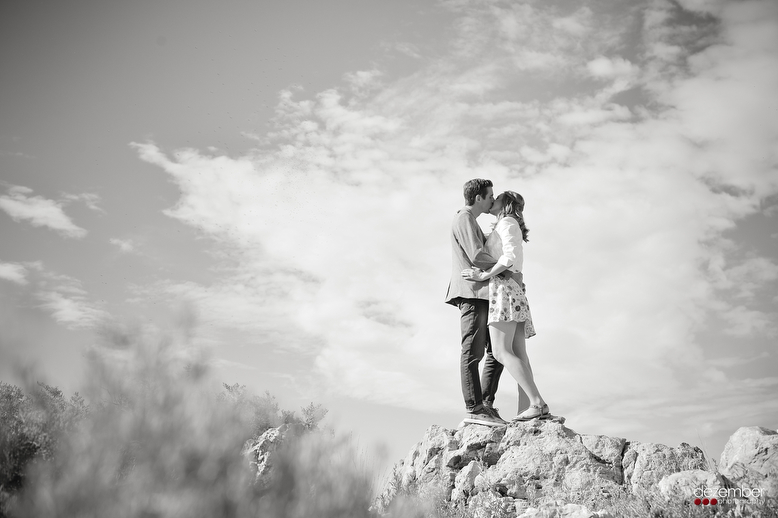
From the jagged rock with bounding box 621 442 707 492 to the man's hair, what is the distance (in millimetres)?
3233

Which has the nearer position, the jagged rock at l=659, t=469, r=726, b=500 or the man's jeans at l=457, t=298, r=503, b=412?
the jagged rock at l=659, t=469, r=726, b=500

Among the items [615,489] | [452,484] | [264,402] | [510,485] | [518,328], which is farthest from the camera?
[518,328]

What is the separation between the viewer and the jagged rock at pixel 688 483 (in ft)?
14.2

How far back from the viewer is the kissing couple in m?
5.84

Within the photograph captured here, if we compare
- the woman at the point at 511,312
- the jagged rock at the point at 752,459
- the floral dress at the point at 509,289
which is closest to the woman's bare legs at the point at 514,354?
the woman at the point at 511,312

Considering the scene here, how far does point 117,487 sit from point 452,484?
4136 mm

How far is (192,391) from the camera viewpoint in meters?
2.81

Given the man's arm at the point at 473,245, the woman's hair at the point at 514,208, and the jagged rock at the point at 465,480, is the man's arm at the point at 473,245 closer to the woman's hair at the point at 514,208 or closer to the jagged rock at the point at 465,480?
the woman's hair at the point at 514,208

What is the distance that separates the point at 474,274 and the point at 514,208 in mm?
937

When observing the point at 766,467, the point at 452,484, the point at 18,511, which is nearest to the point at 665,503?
the point at 766,467

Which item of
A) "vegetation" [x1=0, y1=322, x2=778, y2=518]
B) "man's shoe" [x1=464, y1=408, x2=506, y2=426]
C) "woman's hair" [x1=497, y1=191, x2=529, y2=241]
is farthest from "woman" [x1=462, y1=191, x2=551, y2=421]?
"vegetation" [x1=0, y1=322, x2=778, y2=518]

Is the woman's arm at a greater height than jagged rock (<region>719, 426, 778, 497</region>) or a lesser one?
greater

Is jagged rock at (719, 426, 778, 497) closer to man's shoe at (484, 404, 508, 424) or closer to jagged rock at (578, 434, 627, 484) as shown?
jagged rock at (578, 434, 627, 484)

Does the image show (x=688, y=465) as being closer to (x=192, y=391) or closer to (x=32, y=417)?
(x=192, y=391)
